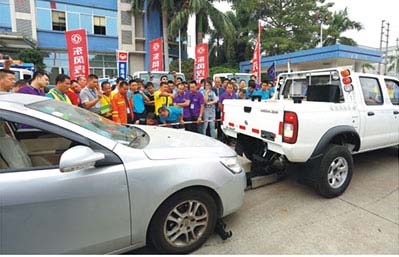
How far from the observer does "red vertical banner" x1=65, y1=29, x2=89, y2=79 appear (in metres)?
8.62

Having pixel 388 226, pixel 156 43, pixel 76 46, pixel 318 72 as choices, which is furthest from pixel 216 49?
pixel 388 226

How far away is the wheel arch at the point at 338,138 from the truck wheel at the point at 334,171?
13 centimetres

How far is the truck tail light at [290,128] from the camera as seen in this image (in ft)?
10.00

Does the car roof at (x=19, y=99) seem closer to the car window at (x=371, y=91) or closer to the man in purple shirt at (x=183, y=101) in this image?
the man in purple shirt at (x=183, y=101)

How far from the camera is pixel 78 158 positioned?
178 centimetres

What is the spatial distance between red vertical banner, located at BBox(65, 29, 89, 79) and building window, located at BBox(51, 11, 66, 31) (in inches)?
604

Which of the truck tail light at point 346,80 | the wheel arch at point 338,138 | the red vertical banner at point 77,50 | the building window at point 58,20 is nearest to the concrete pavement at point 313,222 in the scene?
the wheel arch at point 338,138

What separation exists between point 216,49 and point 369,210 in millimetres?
27238

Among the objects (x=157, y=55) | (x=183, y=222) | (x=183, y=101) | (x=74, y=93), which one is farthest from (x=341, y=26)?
(x=183, y=222)

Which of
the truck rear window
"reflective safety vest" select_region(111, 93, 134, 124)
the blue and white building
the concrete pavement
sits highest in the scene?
the blue and white building

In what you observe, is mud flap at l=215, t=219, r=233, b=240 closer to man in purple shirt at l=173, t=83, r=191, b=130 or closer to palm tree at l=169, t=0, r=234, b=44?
man in purple shirt at l=173, t=83, r=191, b=130

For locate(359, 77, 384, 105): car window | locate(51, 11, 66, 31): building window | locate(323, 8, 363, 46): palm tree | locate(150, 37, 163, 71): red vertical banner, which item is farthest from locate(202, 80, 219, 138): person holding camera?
locate(323, 8, 363, 46): palm tree

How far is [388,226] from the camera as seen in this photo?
9.51 feet

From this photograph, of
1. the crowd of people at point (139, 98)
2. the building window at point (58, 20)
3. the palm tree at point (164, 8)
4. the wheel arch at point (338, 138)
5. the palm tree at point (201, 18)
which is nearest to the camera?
the wheel arch at point (338, 138)
